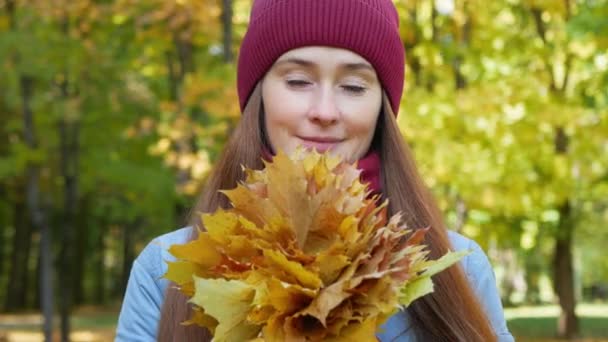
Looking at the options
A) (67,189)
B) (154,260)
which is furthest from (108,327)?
(154,260)

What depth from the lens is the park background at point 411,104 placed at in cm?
1098

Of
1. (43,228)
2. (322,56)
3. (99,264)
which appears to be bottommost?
(99,264)

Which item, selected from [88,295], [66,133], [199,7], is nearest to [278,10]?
[199,7]

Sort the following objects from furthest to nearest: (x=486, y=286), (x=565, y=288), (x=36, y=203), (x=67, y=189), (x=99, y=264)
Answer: (x=99, y=264) < (x=565, y=288) < (x=67, y=189) < (x=36, y=203) < (x=486, y=286)

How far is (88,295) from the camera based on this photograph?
157 ft

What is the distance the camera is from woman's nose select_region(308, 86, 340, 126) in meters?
2.43

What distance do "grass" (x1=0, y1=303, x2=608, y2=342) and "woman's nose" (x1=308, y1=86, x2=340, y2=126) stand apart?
16032 millimetres

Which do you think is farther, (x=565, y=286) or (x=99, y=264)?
(x=99, y=264)

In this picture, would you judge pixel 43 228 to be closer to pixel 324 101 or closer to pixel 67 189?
pixel 67 189

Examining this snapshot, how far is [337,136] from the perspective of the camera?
2484 millimetres

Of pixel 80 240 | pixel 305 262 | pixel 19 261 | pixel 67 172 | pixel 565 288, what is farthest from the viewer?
pixel 19 261

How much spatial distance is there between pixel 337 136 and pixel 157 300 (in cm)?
62

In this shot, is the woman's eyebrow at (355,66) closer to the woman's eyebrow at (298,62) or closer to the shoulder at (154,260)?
the woman's eyebrow at (298,62)

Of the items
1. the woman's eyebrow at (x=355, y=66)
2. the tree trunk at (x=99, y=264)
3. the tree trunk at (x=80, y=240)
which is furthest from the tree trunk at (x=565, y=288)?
Answer: the tree trunk at (x=99, y=264)
